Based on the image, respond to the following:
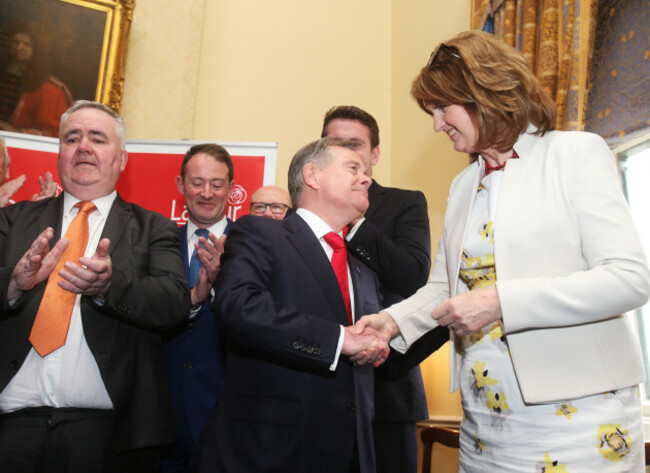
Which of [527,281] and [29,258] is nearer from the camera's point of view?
[527,281]

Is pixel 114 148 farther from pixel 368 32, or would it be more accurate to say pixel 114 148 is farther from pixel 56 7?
pixel 368 32

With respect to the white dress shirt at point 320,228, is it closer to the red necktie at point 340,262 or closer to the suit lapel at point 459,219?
the red necktie at point 340,262

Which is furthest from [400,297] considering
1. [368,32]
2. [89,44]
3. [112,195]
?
[368,32]

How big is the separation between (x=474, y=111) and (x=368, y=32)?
3.81 metres

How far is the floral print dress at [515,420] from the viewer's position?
1474mm

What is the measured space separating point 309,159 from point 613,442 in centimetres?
138

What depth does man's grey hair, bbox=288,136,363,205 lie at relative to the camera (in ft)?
7.43

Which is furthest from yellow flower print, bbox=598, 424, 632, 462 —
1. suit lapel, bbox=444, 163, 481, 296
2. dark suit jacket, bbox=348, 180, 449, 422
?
dark suit jacket, bbox=348, 180, 449, 422

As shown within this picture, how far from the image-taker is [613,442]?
1471 mm

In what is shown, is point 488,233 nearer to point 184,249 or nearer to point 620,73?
point 184,249

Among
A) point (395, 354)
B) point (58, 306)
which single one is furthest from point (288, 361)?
point (58, 306)

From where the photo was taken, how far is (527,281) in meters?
1.51

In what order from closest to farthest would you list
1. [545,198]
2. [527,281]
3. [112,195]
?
[527,281], [545,198], [112,195]

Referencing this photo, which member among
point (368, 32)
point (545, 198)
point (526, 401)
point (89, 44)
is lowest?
point (526, 401)
